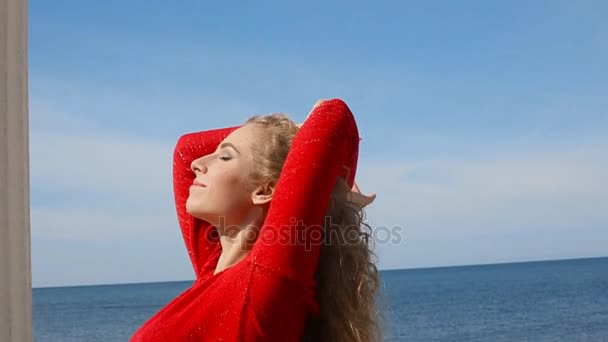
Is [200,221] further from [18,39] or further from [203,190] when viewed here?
[18,39]

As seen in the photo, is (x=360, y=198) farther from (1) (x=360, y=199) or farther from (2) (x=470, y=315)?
(2) (x=470, y=315)

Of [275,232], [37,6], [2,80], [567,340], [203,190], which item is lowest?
[567,340]

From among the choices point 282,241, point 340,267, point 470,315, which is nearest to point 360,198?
point 340,267

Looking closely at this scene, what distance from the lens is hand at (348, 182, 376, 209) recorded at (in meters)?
1.74

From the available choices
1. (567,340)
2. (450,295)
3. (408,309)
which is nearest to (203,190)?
(567,340)

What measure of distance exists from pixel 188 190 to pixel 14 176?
0.85 meters

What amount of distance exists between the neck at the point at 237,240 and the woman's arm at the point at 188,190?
0.22 m

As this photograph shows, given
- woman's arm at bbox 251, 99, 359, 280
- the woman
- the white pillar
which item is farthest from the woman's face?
the white pillar

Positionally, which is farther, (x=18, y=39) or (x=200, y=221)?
(x=200, y=221)

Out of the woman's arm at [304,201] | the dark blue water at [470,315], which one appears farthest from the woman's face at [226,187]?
the dark blue water at [470,315]

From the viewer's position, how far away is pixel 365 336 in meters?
1.74

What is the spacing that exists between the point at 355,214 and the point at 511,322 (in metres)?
26.1

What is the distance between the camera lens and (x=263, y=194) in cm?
178

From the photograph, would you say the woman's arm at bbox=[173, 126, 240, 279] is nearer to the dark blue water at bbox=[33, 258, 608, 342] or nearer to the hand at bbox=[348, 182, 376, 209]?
the hand at bbox=[348, 182, 376, 209]
